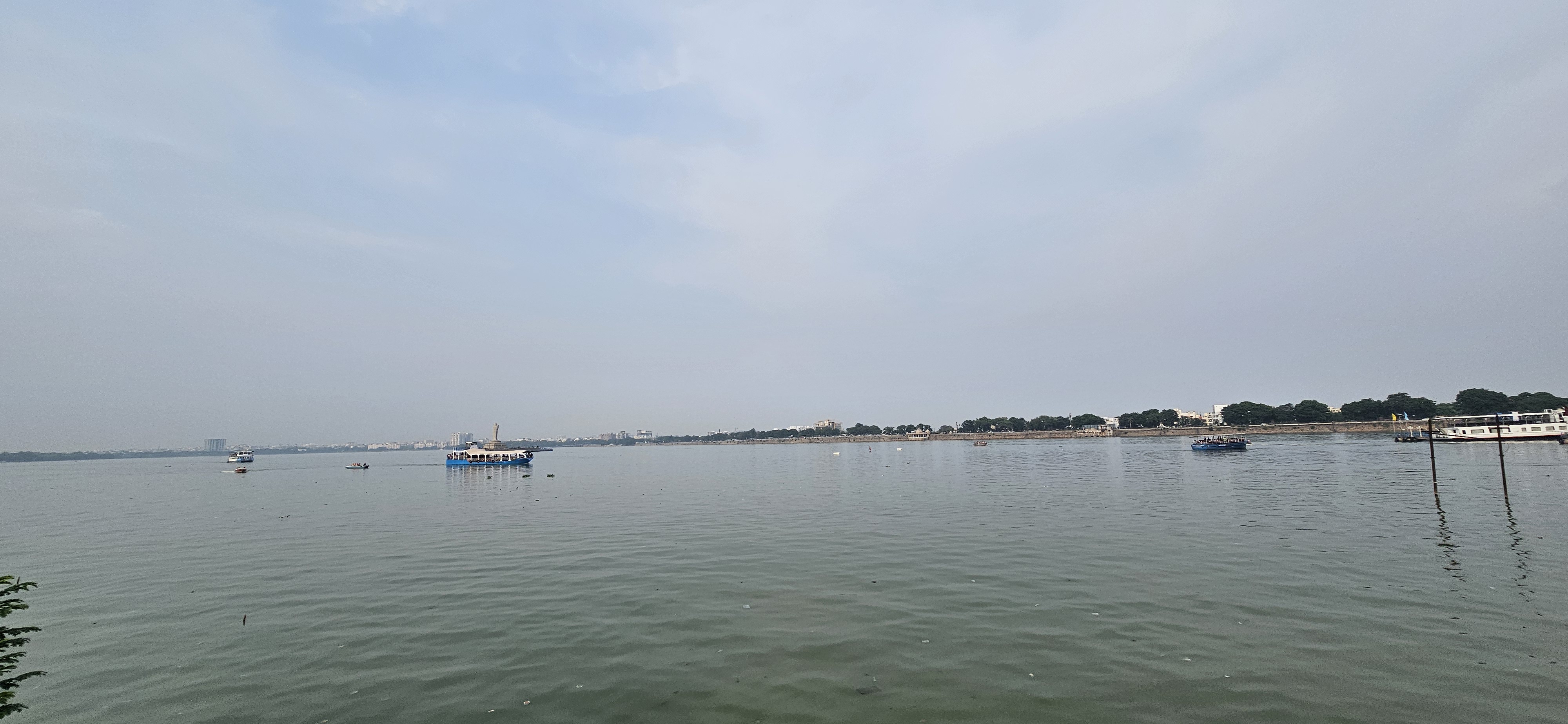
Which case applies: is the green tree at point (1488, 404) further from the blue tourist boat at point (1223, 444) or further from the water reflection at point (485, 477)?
the water reflection at point (485, 477)

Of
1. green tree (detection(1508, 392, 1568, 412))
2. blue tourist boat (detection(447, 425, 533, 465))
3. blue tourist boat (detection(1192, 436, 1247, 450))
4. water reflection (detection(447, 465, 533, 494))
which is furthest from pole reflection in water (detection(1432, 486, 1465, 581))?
green tree (detection(1508, 392, 1568, 412))

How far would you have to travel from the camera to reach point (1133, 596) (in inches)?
708

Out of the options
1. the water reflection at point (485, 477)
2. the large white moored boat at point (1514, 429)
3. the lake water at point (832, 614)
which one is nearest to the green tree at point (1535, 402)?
the large white moored boat at point (1514, 429)

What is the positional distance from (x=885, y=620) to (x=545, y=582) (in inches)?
488

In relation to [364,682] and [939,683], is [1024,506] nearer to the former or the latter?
[939,683]

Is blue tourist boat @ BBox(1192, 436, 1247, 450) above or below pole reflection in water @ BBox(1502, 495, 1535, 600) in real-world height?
below

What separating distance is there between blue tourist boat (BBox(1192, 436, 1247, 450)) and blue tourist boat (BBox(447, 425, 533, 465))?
121935 millimetres

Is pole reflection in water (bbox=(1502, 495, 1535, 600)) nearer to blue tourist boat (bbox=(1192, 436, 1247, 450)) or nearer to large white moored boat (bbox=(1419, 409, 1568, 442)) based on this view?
blue tourist boat (bbox=(1192, 436, 1247, 450))

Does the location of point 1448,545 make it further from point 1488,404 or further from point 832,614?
point 1488,404

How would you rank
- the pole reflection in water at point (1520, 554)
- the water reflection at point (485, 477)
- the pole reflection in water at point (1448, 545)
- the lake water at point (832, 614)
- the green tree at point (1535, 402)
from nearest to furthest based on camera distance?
the lake water at point (832, 614), the pole reflection in water at point (1520, 554), the pole reflection in water at point (1448, 545), the water reflection at point (485, 477), the green tree at point (1535, 402)

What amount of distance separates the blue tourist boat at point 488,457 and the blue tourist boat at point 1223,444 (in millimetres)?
121935

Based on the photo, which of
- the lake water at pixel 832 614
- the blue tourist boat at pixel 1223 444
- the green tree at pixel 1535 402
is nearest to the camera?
the lake water at pixel 832 614

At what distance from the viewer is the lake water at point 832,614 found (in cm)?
1155

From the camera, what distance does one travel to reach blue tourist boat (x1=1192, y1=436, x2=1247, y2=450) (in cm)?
11256
